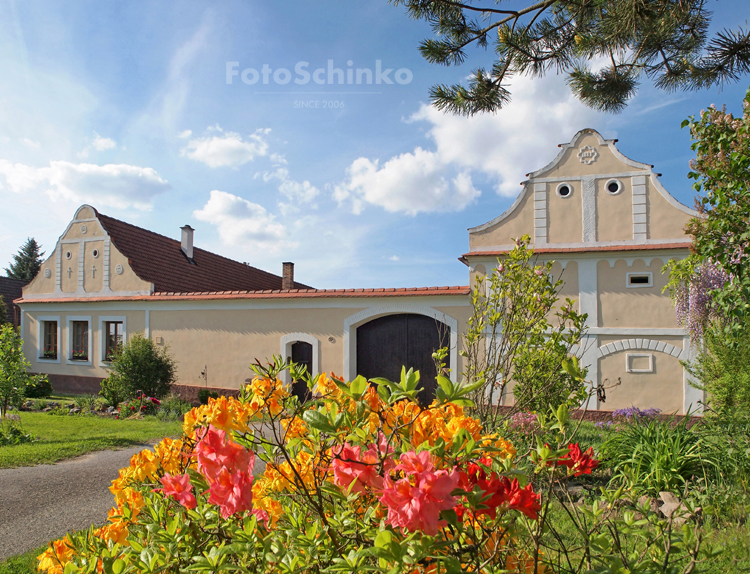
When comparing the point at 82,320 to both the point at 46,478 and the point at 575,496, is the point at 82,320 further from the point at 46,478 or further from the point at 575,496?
the point at 575,496

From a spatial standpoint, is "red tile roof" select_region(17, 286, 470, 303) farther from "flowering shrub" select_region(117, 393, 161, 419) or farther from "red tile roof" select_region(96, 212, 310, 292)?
"flowering shrub" select_region(117, 393, 161, 419)

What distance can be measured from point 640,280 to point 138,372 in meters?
11.2

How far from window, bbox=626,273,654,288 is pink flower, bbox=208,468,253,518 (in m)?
9.38

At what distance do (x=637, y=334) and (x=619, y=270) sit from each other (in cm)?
128

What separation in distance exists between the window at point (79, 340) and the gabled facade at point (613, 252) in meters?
12.0

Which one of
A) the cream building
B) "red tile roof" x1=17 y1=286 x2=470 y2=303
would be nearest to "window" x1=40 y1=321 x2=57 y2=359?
the cream building

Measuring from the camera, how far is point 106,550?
161cm

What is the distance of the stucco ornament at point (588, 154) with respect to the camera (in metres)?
9.69

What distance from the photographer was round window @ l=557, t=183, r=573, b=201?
9711mm

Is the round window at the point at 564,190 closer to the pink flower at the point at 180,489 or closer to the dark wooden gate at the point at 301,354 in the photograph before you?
the dark wooden gate at the point at 301,354

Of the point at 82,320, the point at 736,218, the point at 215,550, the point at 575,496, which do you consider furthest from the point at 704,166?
the point at 82,320

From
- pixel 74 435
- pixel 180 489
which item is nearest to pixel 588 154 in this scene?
pixel 180 489

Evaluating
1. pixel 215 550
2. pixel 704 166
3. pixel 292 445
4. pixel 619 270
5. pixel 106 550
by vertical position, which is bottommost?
pixel 106 550

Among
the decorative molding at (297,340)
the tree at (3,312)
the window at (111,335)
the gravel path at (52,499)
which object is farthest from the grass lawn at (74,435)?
the tree at (3,312)
